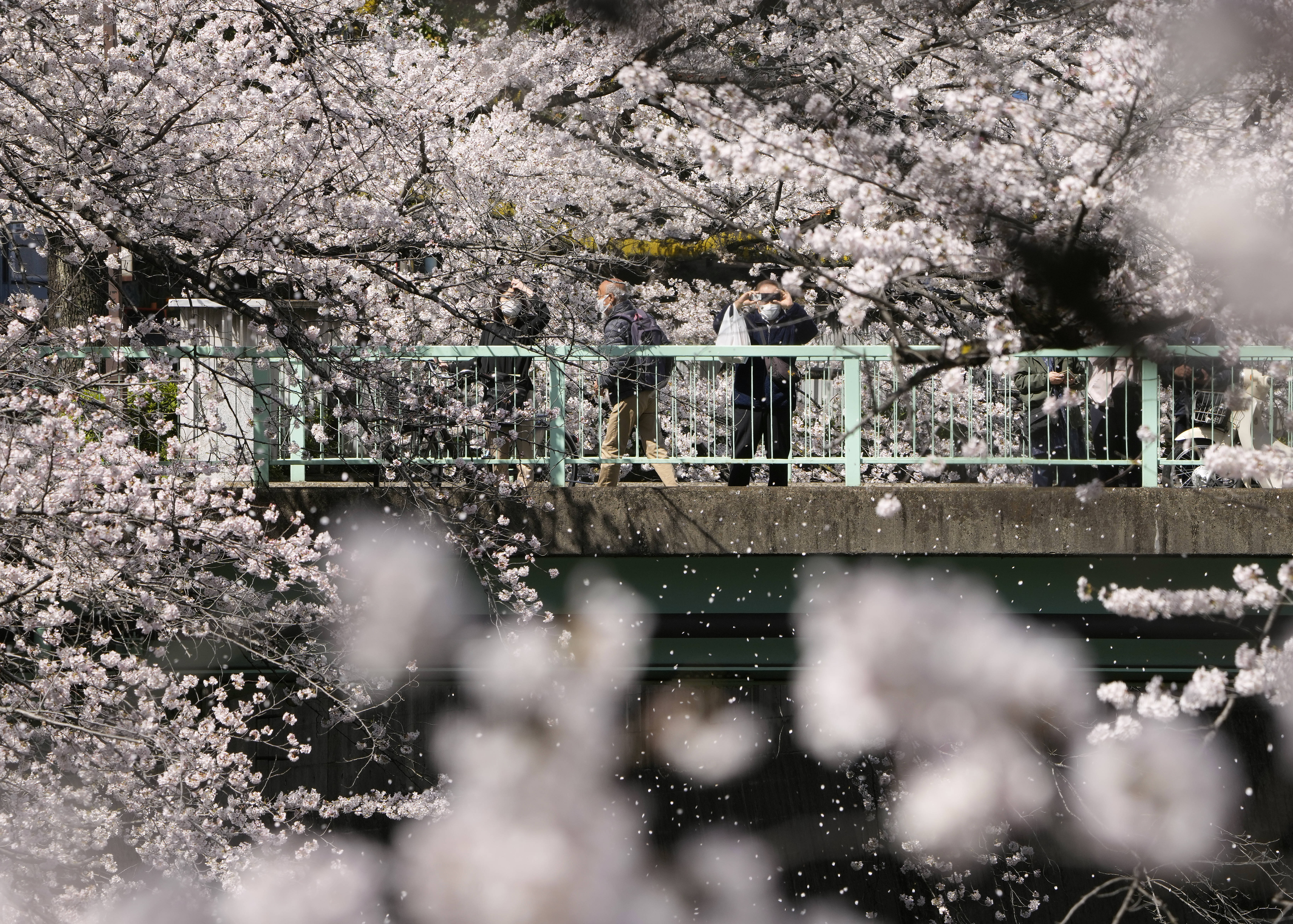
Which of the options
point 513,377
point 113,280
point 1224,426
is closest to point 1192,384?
point 1224,426

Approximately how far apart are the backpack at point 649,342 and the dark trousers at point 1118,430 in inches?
93.1

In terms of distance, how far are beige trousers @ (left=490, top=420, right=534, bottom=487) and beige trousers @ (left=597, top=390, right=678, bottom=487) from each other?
0.40m

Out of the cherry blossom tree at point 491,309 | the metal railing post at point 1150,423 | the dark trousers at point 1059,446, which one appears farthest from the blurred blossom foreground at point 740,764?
the metal railing post at point 1150,423

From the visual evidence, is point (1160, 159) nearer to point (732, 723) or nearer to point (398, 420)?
point (398, 420)

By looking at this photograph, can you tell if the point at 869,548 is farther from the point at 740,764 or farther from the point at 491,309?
the point at 491,309

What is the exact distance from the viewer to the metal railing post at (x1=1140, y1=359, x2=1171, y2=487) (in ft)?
20.6

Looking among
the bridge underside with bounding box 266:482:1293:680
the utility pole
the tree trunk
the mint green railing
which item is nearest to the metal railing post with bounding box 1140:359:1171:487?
the mint green railing

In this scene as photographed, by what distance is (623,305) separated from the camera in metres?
6.78

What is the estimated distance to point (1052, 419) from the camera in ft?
22.1

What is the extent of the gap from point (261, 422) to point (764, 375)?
2.83 metres

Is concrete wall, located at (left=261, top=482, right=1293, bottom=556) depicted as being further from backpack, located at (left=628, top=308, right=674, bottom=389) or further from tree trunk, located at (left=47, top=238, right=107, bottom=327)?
tree trunk, located at (left=47, top=238, right=107, bottom=327)

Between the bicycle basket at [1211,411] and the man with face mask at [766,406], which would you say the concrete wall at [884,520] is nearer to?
the man with face mask at [766,406]

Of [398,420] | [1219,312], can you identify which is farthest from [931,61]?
[1219,312]

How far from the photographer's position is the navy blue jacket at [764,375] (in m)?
6.59
